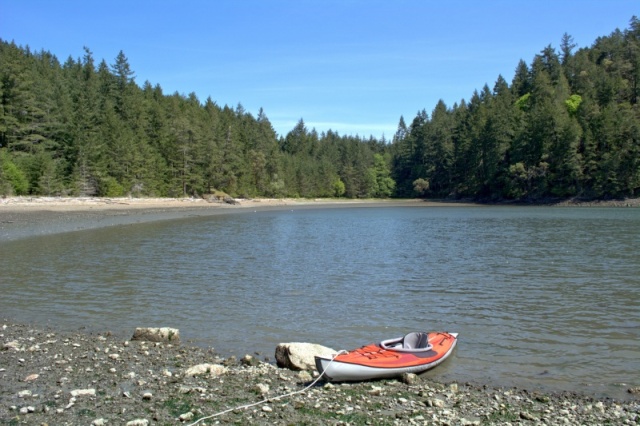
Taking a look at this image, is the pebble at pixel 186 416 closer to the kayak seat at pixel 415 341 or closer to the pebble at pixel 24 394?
the pebble at pixel 24 394

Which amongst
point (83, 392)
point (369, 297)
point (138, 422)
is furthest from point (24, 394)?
point (369, 297)

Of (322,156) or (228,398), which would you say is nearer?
(228,398)

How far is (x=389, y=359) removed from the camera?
8.91 metres

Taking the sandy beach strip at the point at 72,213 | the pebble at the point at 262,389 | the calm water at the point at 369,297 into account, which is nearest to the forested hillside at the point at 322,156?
the sandy beach strip at the point at 72,213

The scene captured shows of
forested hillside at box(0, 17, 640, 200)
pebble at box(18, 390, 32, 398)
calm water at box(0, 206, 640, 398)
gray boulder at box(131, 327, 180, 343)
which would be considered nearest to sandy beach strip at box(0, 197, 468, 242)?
forested hillside at box(0, 17, 640, 200)

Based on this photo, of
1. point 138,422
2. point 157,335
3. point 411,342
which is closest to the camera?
point 138,422

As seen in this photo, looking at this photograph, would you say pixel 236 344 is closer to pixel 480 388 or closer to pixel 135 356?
pixel 135 356

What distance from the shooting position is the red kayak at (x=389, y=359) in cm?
840

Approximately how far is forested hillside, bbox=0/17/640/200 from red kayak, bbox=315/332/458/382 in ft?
173

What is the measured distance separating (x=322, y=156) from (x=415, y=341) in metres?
140

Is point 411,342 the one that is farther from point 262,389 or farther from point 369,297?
point 369,297

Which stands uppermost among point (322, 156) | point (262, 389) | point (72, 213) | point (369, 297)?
point (322, 156)

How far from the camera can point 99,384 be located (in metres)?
7.99

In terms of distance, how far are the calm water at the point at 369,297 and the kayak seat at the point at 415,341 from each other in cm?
65
